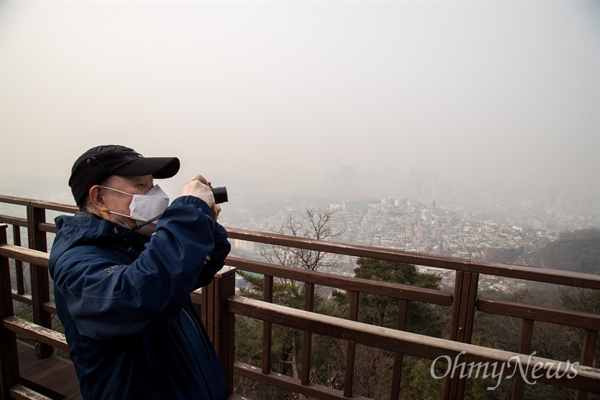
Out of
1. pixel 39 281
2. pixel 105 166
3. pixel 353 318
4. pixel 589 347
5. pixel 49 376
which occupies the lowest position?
pixel 49 376

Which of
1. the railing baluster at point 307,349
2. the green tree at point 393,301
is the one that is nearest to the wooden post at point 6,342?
the railing baluster at point 307,349

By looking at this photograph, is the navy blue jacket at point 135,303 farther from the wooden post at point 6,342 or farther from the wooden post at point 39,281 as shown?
the wooden post at point 39,281

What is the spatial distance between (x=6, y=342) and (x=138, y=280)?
5.06 feet

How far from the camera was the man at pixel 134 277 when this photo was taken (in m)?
0.82

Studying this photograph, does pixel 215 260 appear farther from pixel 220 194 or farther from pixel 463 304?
pixel 463 304

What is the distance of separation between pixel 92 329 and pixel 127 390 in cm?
19

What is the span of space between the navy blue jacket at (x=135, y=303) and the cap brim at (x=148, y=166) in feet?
0.56

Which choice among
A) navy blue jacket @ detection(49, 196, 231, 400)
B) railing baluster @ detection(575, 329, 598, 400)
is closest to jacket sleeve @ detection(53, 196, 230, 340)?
navy blue jacket @ detection(49, 196, 231, 400)

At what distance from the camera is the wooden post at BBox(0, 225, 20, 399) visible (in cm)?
169

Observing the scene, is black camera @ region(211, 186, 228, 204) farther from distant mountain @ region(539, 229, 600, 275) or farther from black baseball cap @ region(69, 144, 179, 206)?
distant mountain @ region(539, 229, 600, 275)

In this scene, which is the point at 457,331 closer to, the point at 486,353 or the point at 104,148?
the point at 486,353

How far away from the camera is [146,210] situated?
1.13 metres

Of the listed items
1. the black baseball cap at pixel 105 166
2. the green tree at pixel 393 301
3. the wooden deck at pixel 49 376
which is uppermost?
the black baseball cap at pixel 105 166

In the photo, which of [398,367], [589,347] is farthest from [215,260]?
[589,347]
